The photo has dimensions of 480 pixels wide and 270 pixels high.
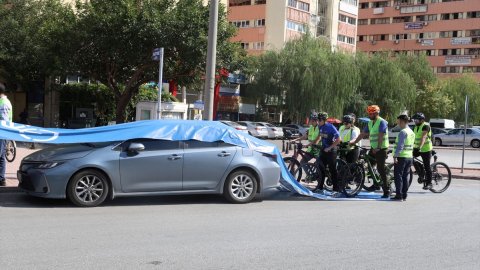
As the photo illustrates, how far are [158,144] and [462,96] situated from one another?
195ft

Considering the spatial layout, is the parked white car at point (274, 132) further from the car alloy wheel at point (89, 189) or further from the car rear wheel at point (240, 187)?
the car alloy wheel at point (89, 189)

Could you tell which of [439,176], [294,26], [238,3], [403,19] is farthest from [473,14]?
[439,176]

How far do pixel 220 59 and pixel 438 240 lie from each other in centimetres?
2101

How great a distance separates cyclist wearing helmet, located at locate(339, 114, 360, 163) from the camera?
1161 cm

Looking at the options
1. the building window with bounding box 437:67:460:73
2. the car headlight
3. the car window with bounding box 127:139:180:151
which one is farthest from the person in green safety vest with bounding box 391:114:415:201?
the building window with bounding box 437:67:460:73

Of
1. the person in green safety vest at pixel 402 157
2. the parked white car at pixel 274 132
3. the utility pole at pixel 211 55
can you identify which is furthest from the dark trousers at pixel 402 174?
the parked white car at pixel 274 132

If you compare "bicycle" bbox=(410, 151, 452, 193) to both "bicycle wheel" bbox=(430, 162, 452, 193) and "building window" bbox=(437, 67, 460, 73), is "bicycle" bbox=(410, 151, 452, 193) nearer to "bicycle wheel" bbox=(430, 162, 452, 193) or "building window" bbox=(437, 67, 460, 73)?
"bicycle wheel" bbox=(430, 162, 452, 193)

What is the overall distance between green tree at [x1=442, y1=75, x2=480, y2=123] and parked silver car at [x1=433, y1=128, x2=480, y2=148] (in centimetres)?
2117

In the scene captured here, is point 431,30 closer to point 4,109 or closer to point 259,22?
point 259,22

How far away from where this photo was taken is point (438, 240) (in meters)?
7.16

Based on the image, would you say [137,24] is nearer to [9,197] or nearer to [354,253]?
[9,197]

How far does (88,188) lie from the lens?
28.1ft

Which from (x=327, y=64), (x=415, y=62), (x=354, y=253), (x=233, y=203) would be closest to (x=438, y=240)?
(x=354, y=253)

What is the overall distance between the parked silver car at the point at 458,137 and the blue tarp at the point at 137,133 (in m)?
34.2
